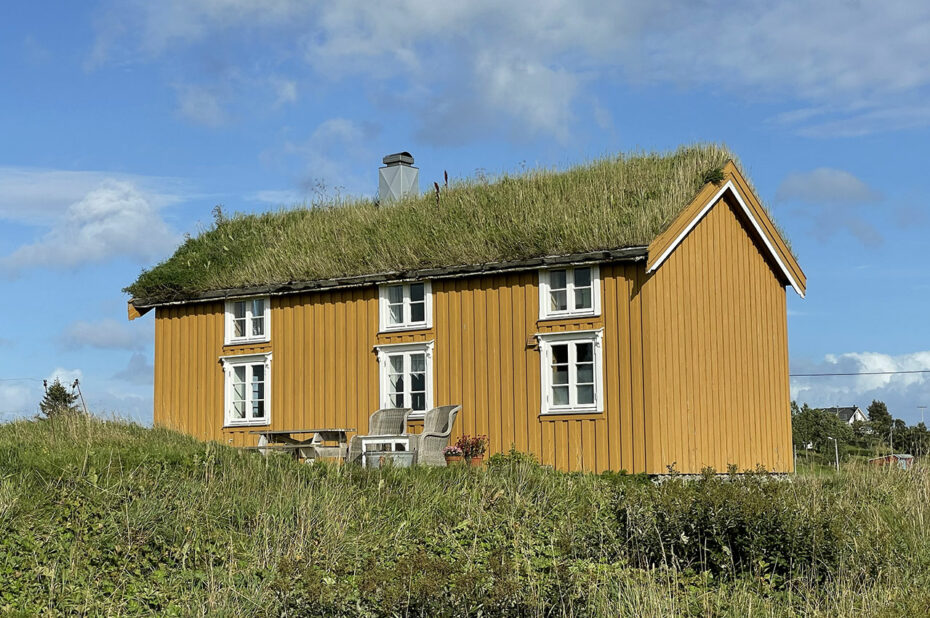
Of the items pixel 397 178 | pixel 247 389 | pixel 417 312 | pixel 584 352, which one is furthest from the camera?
pixel 397 178

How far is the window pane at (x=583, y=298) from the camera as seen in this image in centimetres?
1966

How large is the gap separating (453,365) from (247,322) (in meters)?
5.31

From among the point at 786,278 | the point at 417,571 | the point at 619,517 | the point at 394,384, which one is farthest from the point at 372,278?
the point at 417,571

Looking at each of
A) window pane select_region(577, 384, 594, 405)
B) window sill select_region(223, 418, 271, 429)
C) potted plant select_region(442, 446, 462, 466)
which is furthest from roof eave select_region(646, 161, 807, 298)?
window sill select_region(223, 418, 271, 429)

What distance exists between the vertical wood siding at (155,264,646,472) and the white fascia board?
0.70 m

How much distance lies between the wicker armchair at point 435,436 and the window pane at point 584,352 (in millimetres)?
2337

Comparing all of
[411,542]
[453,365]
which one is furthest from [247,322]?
[411,542]

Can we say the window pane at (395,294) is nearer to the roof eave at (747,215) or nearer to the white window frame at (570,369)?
the white window frame at (570,369)

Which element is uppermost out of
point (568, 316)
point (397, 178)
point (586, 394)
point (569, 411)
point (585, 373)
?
point (397, 178)

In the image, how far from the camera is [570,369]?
19.6 meters

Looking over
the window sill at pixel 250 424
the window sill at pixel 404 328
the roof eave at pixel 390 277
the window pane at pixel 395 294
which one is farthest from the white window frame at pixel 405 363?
the window sill at pixel 250 424

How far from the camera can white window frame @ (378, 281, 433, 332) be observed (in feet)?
69.9

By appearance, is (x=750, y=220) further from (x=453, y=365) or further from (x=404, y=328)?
(x=404, y=328)

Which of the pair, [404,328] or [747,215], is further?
[747,215]
